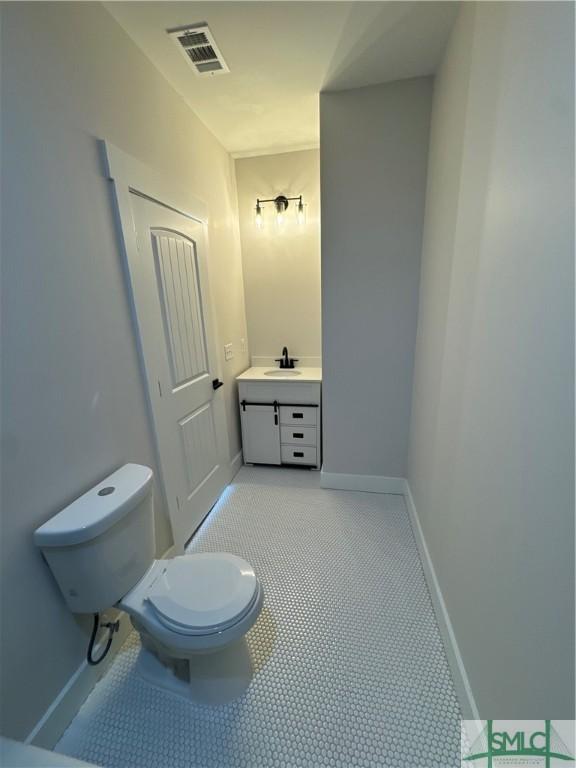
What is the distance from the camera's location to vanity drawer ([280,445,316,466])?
2537 mm

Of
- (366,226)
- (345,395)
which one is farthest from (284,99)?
(345,395)

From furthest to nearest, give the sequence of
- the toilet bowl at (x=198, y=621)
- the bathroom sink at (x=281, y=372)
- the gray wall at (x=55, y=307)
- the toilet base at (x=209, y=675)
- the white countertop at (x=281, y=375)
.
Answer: the bathroom sink at (x=281, y=372)
the white countertop at (x=281, y=375)
the toilet base at (x=209, y=675)
the toilet bowl at (x=198, y=621)
the gray wall at (x=55, y=307)

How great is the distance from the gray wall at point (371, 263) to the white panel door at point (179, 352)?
0.80 metres

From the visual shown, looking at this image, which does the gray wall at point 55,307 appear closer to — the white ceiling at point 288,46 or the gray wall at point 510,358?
Result: the white ceiling at point 288,46

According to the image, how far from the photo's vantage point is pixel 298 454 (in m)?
2.57

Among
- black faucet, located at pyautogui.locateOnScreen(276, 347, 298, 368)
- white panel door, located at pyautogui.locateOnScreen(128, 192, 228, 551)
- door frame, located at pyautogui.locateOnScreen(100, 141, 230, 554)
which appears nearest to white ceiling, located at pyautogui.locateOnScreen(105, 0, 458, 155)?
door frame, located at pyautogui.locateOnScreen(100, 141, 230, 554)

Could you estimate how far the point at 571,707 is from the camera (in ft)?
1.89

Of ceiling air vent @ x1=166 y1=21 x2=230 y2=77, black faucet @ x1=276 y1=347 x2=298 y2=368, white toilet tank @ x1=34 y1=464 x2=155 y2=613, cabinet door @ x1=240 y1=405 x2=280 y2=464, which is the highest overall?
ceiling air vent @ x1=166 y1=21 x2=230 y2=77

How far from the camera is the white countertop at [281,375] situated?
2387 mm

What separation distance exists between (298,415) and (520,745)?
188cm

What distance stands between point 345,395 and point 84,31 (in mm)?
2050

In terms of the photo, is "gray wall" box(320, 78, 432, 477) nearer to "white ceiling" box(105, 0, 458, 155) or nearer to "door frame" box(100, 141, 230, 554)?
"white ceiling" box(105, 0, 458, 155)

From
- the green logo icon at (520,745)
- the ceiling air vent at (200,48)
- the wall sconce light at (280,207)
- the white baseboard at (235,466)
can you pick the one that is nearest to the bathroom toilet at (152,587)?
the green logo icon at (520,745)

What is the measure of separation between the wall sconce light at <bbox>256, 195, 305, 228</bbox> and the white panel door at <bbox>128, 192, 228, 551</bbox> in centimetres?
78
